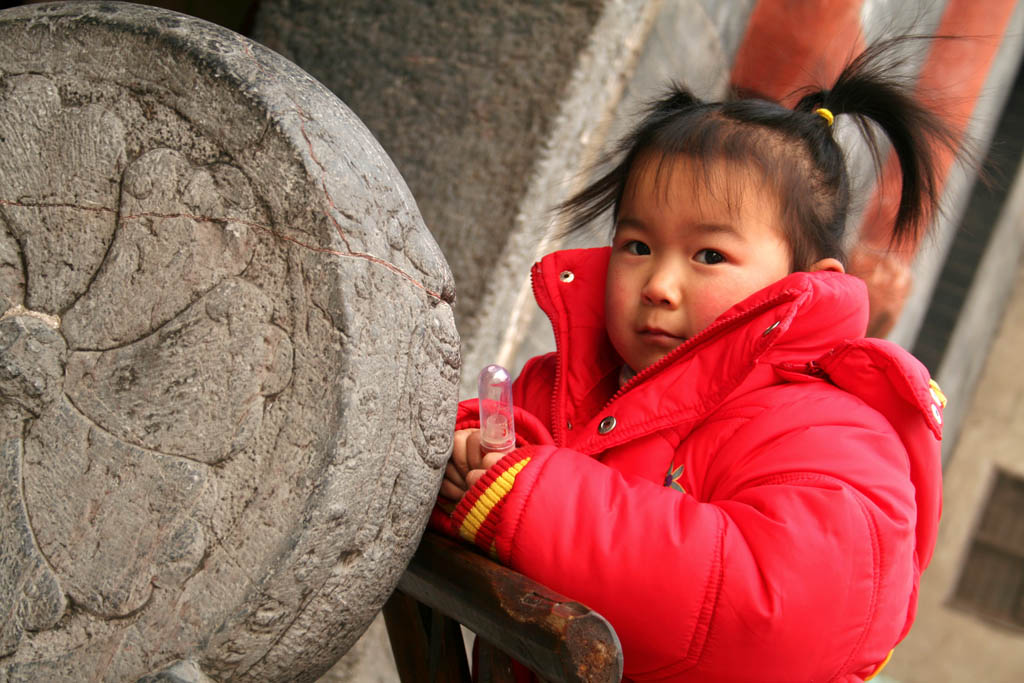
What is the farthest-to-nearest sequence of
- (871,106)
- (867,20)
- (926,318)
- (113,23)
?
(926,318)
(867,20)
(871,106)
(113,23)

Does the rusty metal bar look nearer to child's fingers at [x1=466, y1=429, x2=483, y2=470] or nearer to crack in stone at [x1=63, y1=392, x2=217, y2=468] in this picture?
child's fingers at [x1=466, y1=429, x2=483, y2=470]

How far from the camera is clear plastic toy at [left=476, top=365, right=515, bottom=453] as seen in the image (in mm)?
1152

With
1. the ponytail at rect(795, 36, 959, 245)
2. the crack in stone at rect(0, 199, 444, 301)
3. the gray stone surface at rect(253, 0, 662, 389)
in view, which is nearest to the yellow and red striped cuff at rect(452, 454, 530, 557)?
the crack in stone at rect(0, 199, 444, 301)

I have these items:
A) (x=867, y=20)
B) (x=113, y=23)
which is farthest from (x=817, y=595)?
(x=867, y=20)

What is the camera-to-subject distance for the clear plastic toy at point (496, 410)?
115 centimetres

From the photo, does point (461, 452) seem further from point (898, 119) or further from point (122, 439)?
point (898, 119)

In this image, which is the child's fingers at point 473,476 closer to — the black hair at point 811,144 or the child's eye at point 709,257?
the child's eye at point 709,257

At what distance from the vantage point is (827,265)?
4.69 feet

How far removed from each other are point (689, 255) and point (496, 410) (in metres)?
0.39

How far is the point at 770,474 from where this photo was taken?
111 centimetres

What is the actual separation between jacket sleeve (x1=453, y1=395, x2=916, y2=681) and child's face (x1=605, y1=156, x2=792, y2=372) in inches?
11.3

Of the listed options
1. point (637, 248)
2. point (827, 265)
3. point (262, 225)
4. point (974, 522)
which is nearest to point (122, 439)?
point (262, 225)

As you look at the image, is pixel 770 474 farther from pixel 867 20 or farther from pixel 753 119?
pixel 867 20

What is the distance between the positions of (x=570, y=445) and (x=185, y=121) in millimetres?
678
